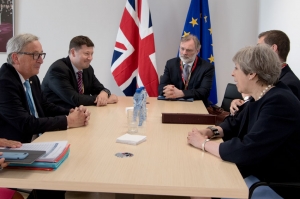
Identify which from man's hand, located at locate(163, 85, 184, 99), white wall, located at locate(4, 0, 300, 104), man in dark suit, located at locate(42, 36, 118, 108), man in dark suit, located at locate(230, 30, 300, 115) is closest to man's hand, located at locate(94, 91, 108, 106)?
man in dark suit, located at locate(42, 36, 118, 108)

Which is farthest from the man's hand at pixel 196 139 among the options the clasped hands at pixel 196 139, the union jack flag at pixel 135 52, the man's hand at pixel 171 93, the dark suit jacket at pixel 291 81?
the union jack flag at pixel 135 52

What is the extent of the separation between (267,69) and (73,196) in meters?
1.79

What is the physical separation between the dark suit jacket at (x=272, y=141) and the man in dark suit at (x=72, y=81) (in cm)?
164

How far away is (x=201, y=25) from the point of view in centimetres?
463

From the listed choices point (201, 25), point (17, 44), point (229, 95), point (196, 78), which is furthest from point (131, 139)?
point (201, 25)

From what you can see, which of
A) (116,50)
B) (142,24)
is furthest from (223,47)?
(116,50)

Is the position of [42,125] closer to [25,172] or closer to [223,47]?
[25,172]

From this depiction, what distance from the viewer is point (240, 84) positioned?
1.94 m

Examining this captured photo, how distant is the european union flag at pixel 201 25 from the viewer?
4.54 meters

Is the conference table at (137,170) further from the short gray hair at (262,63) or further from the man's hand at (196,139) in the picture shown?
the short gray hair at (262,63)

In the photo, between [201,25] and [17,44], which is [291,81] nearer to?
[17,44]

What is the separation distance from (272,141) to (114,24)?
3.55m

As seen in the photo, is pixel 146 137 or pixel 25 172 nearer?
pixel 25 172

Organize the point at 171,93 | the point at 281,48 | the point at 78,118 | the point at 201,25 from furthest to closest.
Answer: the point at 201,25
the point at 171,93
the point at 281,48
the point at 78,118
